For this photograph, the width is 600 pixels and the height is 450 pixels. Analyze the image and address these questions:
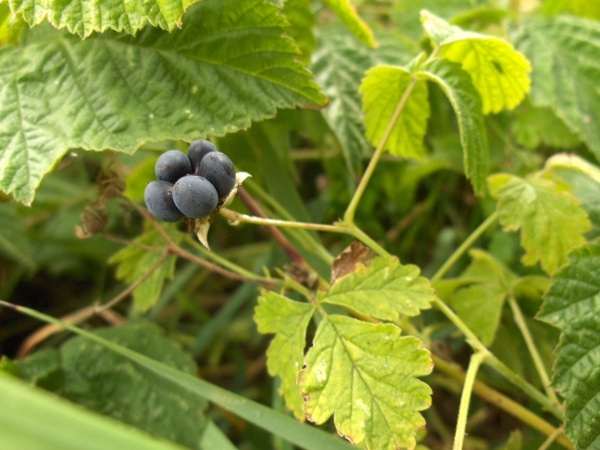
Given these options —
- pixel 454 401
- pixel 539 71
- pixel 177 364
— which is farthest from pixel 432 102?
pixel 177 364

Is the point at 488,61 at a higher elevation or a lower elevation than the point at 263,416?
higher

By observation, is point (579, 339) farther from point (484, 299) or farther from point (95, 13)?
point (95, 13)

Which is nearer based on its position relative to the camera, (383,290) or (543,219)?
(383,290)

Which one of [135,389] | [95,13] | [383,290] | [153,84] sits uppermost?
[95,13]

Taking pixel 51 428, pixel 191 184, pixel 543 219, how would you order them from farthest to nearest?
1. pixel 543 219
2. pixel 191 184
3. pixel 51 428

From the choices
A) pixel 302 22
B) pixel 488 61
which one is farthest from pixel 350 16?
pixel 488 61

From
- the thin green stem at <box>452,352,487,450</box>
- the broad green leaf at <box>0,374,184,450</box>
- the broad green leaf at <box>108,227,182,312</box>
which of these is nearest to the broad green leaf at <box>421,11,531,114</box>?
the thin green stem at <box>452,352,487,450</box>

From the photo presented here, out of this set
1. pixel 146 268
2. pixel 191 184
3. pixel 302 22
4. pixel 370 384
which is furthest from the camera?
pixel 302 22

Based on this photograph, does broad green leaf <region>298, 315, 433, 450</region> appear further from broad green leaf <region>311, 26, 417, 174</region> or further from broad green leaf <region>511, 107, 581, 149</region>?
broad green leaf <region>511, 107, 581, 149</region>
